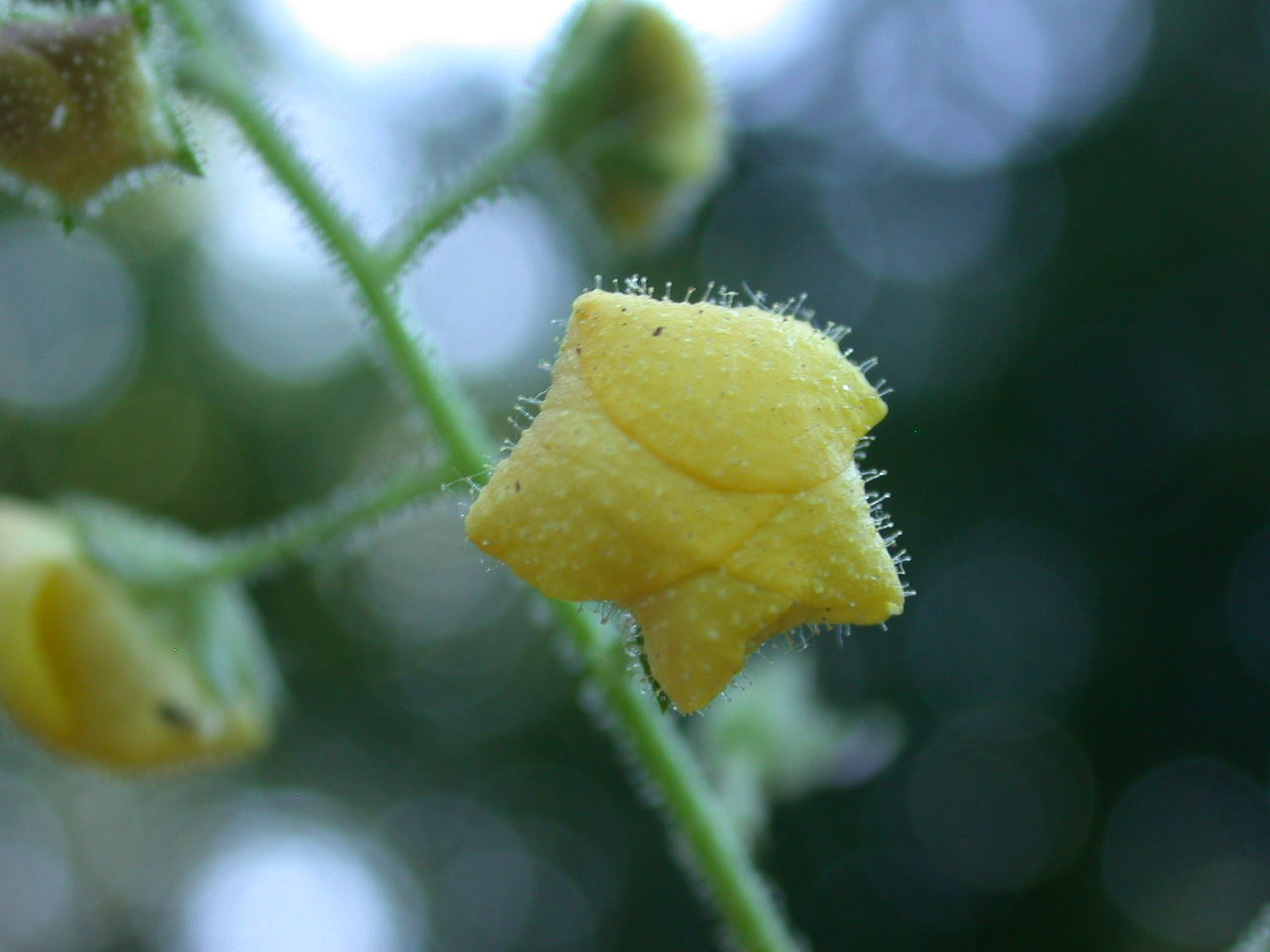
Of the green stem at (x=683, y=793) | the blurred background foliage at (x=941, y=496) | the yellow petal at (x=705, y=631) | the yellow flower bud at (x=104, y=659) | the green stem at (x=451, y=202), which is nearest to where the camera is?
the yellow petal at (x=705, y=631)

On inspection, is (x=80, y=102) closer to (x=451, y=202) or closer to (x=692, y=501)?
(x=451, y=202)

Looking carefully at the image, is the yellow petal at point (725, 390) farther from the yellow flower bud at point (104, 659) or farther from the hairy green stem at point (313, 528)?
the yellow flower bud at point (104, 659)

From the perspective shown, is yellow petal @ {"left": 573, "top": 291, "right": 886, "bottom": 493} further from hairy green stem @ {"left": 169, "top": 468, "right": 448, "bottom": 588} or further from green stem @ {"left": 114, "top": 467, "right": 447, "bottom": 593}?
green stem @ {"left": 114, "top": 467, "right": 447, "bottom": 593}

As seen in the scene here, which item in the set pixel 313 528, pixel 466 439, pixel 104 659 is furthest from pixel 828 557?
pixel 104 659

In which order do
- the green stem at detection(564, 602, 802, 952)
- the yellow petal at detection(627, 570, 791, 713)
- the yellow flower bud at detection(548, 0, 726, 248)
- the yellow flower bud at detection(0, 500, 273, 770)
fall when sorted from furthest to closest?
the yellow flower bud at detection(0, 500, 273, 770)
the yellow flower bud at detection(548, 0, 726, 248)
the green stem at detection(564, 602, 802, 952)
the yellow petal at detection(627, 570, 791, 713)

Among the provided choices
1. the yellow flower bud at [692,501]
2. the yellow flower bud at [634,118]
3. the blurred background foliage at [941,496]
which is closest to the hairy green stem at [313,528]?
the yellow flower bud at [692,501]

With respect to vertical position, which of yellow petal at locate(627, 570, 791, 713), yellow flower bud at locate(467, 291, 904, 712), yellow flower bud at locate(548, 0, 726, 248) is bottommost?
yellow petal at locate(627, 570, 791, 713)

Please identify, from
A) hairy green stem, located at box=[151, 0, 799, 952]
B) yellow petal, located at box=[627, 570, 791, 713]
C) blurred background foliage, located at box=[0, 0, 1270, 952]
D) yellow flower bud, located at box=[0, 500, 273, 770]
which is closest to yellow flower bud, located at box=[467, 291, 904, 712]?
yellow petal, located at box=[627, 570, 791, 713]
